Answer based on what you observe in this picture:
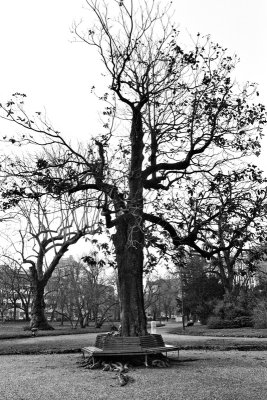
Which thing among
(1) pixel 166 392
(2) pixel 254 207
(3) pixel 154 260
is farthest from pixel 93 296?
(1) pixel 166 392

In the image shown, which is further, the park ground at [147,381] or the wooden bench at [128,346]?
the wooden bench at [128,346]

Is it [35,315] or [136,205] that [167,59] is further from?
[35,315]

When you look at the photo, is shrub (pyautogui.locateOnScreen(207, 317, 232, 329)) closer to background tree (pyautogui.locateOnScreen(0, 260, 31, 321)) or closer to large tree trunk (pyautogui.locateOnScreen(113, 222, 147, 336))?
background tree (pyautogui.locateOnScreen(0, 260, 31, 321))

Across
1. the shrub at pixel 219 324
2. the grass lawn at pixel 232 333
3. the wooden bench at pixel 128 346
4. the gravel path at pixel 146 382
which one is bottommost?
the gravel path at pixel 146 382

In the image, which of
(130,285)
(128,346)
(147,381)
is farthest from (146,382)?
(130,285)

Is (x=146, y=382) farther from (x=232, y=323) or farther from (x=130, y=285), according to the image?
(x=232, y=323)

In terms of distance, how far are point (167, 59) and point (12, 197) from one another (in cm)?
556

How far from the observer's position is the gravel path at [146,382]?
305 inches

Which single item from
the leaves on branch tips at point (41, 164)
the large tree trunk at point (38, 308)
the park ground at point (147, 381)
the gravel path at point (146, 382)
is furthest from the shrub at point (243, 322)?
the leaves on branch tips at point (41, 164)

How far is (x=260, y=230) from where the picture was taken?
12.5 m

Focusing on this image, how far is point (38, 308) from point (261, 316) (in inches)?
635

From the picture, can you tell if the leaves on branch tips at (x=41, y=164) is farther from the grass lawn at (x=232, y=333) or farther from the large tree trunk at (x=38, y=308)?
the large tree trunk at (x=38, y=308)

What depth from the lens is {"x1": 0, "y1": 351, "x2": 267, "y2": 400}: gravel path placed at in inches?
305

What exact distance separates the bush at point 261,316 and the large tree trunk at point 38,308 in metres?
14.9
